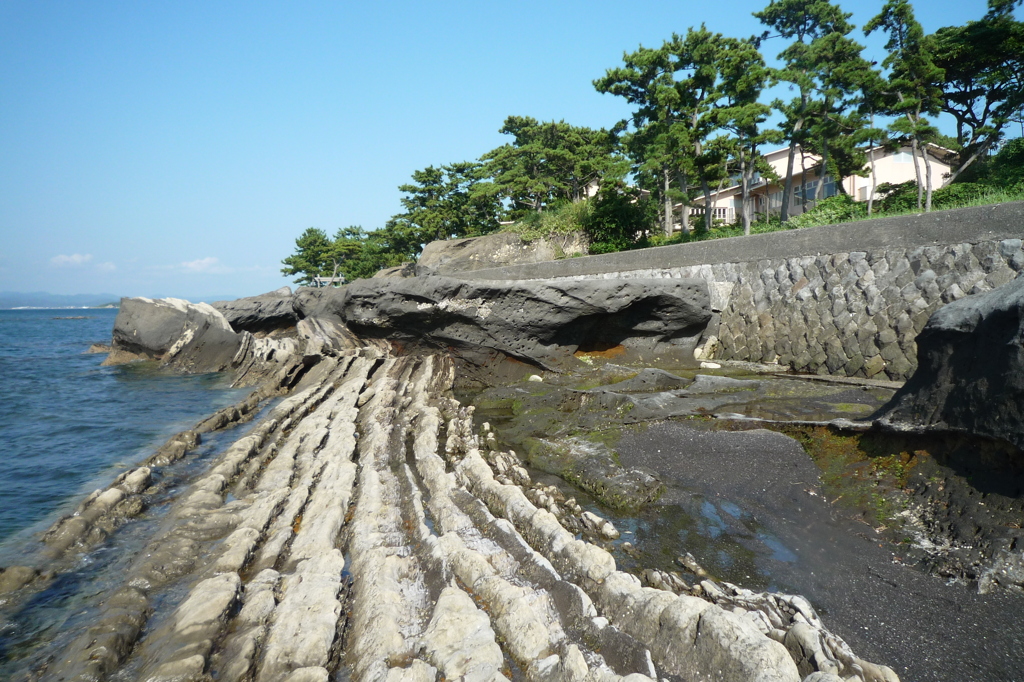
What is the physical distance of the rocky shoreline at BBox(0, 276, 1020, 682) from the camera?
339cm

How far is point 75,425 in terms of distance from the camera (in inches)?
457

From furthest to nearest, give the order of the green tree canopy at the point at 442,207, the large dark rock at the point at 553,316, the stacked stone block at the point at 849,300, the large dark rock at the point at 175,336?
the green tree canopy at the point at 442,207 → the large dark rock at the point at 175,336 → the large dark rock at the point at 553,316 → the stacked stone block at the point at 849,300

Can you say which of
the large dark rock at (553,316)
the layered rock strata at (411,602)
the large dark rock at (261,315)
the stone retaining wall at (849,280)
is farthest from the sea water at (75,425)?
the stone retaining wall at (849,280)

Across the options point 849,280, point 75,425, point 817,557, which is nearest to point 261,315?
point 75,425

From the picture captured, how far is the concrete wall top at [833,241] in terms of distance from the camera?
9453 millimetres

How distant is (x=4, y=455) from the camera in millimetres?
9617

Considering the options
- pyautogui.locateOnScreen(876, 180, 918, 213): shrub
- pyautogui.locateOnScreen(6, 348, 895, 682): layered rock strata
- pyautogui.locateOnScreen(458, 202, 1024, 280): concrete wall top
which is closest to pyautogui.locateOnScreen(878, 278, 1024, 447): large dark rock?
pyautogui.locateOnScreen(6, 348, 895, 682): layered rock strata

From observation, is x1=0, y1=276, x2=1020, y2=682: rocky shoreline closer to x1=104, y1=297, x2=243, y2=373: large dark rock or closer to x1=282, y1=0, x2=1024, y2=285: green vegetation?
x1=104, y1=297, x2=243, y2=373: large dark rock

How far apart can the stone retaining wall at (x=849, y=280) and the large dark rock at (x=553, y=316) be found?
3.62ft

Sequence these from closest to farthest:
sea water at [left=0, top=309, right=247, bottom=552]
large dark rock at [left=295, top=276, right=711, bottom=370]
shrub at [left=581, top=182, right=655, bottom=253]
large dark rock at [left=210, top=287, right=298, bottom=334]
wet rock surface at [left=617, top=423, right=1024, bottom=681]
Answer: wet rock surface at [left=617, top=423, right=1024, bottom=681] → sea water at [left=0, top=309, right=247, bottom=552] → large dark rock at [left=295, top=276, right=711, bottom=370] → shrub at [left=581, top=182, right=655, bottom=253] → large dark rock at [left=210, top=287, right=298, bottom=334]

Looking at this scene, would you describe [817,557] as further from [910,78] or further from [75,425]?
[910,78]

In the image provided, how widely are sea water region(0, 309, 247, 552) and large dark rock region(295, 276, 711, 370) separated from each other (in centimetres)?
553

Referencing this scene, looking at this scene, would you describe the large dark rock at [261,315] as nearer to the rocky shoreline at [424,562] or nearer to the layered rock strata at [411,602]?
the rocky shoreline at [424,562]

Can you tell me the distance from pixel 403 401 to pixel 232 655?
753 centimetres
